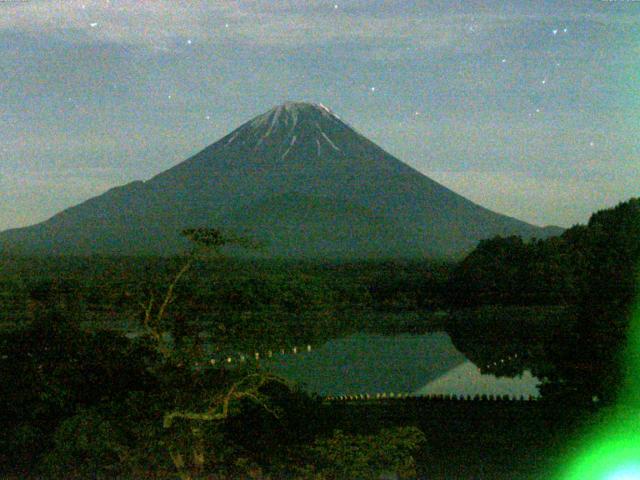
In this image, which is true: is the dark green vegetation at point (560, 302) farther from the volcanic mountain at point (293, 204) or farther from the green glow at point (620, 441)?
the volcanic mountain at point (293, 204)

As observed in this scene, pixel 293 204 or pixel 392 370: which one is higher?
pixel 293 204

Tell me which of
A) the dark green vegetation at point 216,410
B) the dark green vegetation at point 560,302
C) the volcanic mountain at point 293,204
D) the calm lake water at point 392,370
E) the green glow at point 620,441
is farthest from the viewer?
the volcanic mountain at point 293,204

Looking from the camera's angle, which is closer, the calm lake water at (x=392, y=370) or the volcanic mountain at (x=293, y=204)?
the calm lake water at (x=392, y=370)

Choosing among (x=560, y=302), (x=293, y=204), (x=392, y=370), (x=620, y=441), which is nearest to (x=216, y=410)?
(x=620, y=441)

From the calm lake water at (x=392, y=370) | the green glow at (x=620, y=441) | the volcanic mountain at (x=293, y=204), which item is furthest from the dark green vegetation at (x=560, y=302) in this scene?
the volcanic mountain at (x=293, y=204)

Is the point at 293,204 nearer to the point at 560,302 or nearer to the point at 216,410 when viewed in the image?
the point at 560,302

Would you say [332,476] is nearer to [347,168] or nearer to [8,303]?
[8,303]

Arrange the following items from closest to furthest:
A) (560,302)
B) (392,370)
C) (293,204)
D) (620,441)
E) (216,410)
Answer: (216,410) < (620,441) < (392,370) < (560,302) < (293,204)

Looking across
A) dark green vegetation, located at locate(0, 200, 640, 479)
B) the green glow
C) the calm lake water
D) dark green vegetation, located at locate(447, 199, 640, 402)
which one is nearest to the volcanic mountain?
dark green vegetation, located at locate(447, 199, 640, 402)
